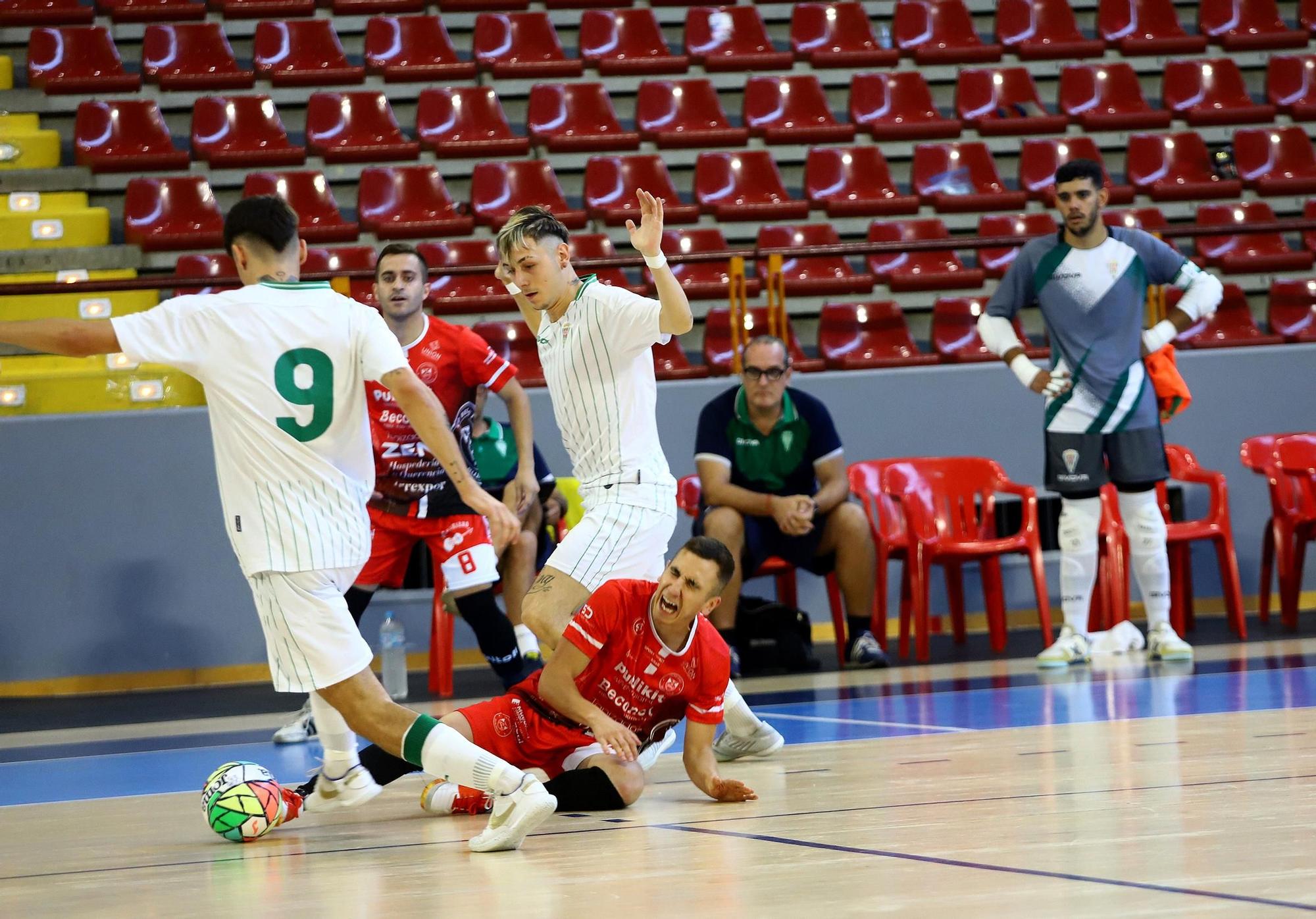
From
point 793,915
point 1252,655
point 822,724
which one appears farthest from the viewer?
point 1252,655

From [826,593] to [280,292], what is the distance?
600cm

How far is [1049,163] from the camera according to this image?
40.1 feet

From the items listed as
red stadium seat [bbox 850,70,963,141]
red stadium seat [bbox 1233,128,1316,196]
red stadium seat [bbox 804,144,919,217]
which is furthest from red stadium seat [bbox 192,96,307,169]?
red stadium seat [bbox 1233,128,1316,196]

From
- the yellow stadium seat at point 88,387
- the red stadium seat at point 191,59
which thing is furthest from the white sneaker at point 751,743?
the red stadium seat at point 191,59

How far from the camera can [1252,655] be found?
7531 mm

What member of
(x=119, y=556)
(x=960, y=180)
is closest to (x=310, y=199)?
(x=119, y=556)

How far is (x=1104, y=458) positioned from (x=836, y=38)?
633cm

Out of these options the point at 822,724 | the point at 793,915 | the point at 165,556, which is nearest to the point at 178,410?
the point at 165,556

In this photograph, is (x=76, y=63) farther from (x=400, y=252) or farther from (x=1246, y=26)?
(x=1246, y=26)

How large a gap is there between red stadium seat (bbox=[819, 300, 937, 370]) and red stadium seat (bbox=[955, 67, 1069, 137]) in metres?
2.56

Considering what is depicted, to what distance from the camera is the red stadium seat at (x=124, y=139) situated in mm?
11133

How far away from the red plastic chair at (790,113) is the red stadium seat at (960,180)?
648mm

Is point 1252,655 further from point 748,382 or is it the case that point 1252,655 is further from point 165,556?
point 165,556

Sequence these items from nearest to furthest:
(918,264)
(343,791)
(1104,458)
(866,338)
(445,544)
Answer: (343,791) → (445,544) → (1104,458) → (866,338) → (918,264)
